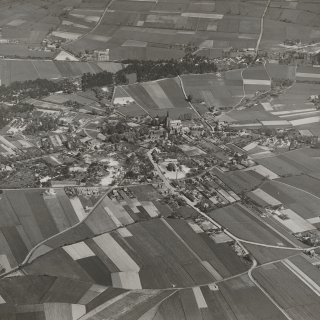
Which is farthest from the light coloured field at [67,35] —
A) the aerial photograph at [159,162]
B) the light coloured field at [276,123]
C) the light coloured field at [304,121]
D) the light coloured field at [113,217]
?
the light coloured field at [113,217]

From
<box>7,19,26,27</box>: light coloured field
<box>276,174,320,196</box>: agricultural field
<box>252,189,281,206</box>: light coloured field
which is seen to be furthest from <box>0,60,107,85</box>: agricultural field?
<box>252,189,281,206</box>: light coloured field

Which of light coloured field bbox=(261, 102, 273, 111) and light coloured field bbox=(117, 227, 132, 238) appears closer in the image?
light coloured field bbox=(117, 227, 132, 238)

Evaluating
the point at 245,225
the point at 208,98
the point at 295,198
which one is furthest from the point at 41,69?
the point at 245,225

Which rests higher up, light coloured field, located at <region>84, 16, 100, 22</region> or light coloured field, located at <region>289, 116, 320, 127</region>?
light coloured field, located at <region>84, 16, 100, 22</region>

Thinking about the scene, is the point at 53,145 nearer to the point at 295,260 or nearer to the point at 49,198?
the point at 49,198

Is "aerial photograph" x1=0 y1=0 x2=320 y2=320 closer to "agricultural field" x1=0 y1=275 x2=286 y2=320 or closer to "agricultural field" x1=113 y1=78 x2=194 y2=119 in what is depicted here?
"agricultural field" x1=0 y1=275 x2=286 y2=320

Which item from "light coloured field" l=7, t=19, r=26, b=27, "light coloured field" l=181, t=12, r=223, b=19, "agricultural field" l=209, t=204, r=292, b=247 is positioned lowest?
"agricultural field" l=209, t=204, r=292, b=247
